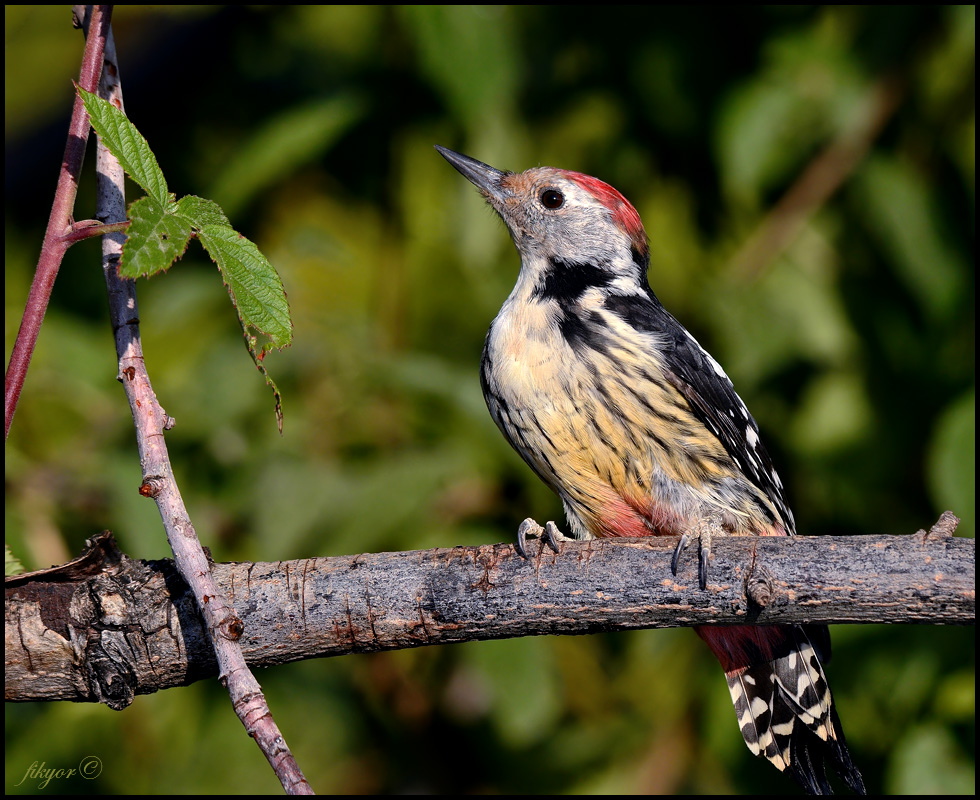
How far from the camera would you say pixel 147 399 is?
1.79 meters

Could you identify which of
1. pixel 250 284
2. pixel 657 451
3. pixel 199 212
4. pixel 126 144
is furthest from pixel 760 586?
pixel 126 144

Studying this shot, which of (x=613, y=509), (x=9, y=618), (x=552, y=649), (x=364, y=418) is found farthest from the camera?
(x=552, y=649)

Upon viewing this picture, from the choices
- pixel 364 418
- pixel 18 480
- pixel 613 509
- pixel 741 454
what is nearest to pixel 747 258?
pixel 741 454

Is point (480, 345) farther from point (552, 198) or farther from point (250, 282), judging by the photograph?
point (250, 282)

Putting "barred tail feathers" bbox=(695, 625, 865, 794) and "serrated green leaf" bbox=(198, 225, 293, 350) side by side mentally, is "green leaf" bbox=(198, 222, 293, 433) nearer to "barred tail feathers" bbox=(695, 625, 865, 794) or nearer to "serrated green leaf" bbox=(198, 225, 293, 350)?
"serrated green leaf" bbox=(198, 225, 293, 350)

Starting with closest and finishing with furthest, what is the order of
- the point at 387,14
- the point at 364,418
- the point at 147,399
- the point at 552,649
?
the point at 147,399 < the point at 364,418 < the point at 552,649 < the point at 387,14

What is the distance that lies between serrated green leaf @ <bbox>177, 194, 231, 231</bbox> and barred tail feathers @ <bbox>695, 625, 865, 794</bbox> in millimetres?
2401

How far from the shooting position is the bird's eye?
13.1ft

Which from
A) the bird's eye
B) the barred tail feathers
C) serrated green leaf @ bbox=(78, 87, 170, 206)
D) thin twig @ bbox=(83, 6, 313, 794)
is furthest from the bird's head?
serrated green leaf @ bbox=(78, 87, 170, 206)

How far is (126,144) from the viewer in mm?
1684

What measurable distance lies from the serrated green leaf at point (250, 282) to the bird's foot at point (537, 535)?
88cm

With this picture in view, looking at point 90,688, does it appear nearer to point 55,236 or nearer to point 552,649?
point 55,236

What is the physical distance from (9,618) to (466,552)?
110cm

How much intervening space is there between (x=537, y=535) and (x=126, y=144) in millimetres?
1755
